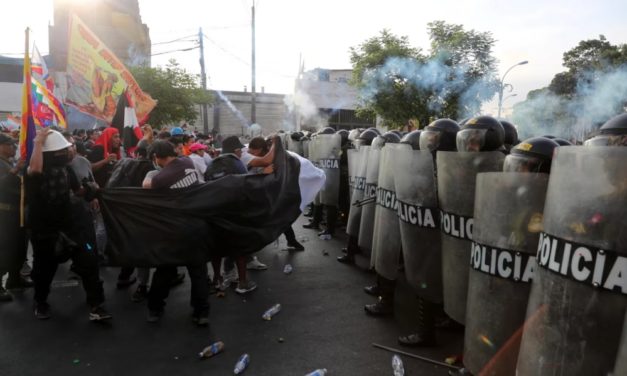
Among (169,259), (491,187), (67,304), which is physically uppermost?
(491,187)

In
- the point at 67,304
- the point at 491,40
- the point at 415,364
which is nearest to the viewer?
the point at 415,364

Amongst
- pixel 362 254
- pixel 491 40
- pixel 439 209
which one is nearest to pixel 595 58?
pixel 491 40

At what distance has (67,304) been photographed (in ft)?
16.6

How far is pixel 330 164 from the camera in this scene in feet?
27.5

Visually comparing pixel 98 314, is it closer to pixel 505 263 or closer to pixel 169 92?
pixel 505 263

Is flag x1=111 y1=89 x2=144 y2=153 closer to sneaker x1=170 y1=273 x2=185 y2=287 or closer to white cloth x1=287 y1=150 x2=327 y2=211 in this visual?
sneaker x1=170 y1=273 x2=185 y2=287

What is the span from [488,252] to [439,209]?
3.03ft

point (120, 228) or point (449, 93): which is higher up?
point (449, 93)

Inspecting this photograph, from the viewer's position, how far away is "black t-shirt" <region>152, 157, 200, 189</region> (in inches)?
178

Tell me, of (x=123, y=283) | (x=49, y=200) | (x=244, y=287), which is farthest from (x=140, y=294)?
(x=49, y=200)

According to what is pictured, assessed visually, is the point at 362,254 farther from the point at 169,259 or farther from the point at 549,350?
the point at 549,350

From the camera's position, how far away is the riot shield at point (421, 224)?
375 cm

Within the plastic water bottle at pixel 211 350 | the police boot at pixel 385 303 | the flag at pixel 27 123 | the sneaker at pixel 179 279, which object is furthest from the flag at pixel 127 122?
the police boot at pixel 385 303

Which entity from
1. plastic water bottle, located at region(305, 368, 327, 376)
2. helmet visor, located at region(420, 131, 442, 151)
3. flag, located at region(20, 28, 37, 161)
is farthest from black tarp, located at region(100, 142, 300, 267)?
helmet visor, located at region(420, 131, 442, 151)
